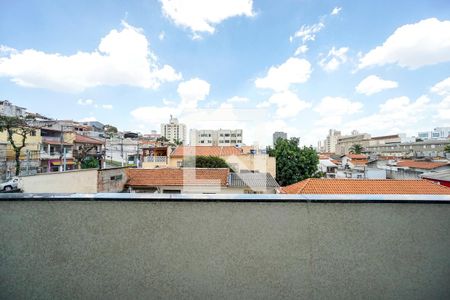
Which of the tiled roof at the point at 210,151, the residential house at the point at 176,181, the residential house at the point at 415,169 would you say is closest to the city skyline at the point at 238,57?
the residential house at the point at 176,181

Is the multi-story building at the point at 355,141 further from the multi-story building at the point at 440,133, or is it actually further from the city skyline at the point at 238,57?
the city skyline at the point at 238,57

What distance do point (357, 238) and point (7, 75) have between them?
422cm

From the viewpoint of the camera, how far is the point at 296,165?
49.8ft

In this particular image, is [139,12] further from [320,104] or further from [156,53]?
[320,104]

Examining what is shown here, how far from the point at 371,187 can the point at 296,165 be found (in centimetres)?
887

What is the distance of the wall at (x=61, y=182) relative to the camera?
196 inches

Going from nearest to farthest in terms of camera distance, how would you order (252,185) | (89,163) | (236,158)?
1. (252,185)
2. (89,163)
3. (236,158)

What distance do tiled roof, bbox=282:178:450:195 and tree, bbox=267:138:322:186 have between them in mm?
8032

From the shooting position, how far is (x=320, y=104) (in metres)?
4.02

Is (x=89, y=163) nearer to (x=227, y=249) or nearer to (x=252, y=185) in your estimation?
(x=252, y=185)

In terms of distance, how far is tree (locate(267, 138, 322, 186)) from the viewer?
49.5ft

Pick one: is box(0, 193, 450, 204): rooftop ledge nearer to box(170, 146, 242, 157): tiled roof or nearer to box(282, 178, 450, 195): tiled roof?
box(282, 178, 450, 195): tiled roof

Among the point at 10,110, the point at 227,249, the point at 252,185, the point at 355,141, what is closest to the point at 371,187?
the point at 252,185

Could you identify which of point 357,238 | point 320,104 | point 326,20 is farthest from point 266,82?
point 357,238
